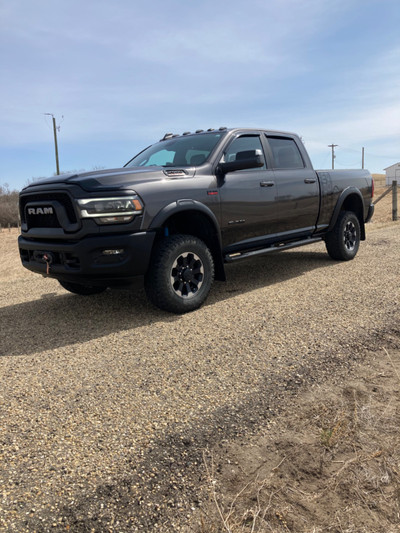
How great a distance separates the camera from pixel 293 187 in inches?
243

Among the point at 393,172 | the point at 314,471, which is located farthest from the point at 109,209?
the point at 393,172

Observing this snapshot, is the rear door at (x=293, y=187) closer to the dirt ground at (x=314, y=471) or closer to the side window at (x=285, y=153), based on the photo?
the side window at (x=285, y=153)

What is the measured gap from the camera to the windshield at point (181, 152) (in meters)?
5.34

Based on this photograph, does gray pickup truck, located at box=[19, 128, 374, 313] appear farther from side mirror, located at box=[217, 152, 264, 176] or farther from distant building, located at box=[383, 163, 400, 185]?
distant building, located at box=[383, 163, 400, 185]

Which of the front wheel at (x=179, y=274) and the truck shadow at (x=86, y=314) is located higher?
the front wheel at (x=179, y=274)

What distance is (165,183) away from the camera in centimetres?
454

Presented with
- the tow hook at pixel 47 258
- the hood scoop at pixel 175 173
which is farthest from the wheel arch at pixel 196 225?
the tow hook at pixel 47 258

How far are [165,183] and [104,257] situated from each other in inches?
39.3

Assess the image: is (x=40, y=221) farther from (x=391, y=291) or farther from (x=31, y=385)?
(x=391, y=291)

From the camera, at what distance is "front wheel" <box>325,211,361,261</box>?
721cm

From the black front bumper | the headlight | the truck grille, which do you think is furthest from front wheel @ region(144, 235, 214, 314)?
the truck grille

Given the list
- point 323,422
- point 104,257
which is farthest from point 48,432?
point 104,257

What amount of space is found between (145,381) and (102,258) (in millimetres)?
1486

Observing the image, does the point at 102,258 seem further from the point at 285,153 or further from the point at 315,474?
the point at 285,153
